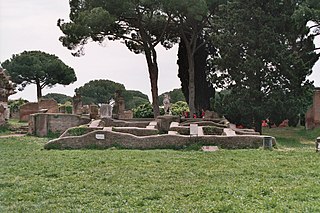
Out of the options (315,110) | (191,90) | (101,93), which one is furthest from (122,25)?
(101,93)

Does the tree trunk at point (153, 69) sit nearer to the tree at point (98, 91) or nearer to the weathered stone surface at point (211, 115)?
the weathered stone surface at point (211, 115)

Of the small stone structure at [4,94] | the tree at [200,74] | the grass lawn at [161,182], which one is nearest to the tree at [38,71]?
the tree at [200,74]

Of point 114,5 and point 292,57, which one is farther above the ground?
point 114,5

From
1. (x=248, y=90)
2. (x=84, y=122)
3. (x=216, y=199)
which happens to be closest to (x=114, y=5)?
(x=84, y=122)

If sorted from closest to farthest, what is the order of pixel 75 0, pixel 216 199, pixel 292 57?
pixel 216 199 → pixel 292 57 → pixel 75 0

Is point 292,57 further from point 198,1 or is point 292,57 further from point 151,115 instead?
point 151,115

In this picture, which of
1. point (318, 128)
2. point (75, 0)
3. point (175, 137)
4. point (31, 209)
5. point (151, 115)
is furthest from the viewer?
point (151, 115)

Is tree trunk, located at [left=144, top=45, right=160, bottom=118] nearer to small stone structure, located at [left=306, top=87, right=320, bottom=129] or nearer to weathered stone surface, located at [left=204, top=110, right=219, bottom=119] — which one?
weathered stone surface, located at [left=204, top=110, right=219, bottom=119]

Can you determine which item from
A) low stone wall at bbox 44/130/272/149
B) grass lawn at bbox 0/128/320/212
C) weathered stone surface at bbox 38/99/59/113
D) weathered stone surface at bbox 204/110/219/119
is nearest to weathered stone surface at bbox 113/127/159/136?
low stone wall at bbox 44/130/272/149

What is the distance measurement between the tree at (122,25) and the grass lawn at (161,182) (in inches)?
484

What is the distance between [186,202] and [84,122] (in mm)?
13176

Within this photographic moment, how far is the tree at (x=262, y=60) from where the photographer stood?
17625 millimetres

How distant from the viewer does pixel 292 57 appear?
58.2 ft

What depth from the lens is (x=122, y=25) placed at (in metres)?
24.3
